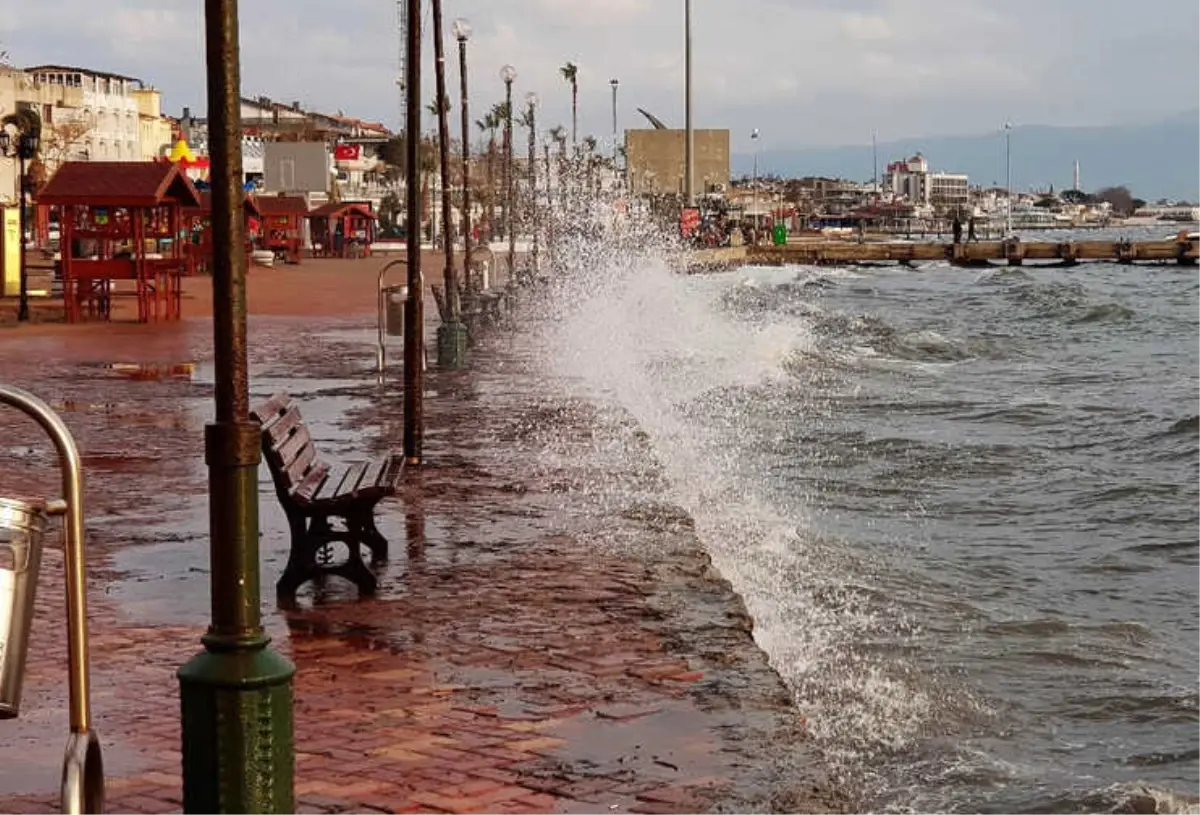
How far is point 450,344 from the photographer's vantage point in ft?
74.6

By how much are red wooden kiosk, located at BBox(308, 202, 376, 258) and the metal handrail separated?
6775 centimetres

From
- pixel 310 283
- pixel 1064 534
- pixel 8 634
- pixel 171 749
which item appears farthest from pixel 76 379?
pixel 310 283

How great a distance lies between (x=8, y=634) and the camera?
429 cm

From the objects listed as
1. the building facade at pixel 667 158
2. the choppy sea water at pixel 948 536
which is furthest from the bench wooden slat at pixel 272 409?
the building facade at pixel 667 158

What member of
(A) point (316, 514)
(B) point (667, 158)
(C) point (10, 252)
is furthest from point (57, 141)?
(A) point (316, 514)

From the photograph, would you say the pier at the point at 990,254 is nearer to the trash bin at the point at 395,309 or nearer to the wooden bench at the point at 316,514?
the trash bin at the point at 395,309

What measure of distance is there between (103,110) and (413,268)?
94.3m

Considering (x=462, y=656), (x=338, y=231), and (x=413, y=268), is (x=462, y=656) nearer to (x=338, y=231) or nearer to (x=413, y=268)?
(x=413, y=268)

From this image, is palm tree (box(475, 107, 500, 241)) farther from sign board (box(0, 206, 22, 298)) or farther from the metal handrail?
the metal handrail

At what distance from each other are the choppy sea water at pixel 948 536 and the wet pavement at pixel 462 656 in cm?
56

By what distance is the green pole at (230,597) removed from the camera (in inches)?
190

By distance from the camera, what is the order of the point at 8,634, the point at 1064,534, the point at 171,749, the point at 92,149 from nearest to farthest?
the point at 8,634 → the point at 171,749 → the point at 1064,534 → the point at 92,149

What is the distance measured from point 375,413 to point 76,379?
5324 millimetres

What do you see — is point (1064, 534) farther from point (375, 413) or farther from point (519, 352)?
point (519, 352)
